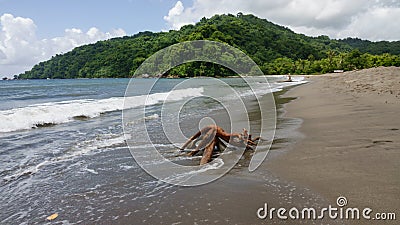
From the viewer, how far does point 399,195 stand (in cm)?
319

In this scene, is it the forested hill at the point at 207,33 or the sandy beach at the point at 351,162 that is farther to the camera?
the forested hill at the point at 207,33

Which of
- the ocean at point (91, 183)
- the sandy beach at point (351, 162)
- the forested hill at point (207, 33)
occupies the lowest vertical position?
the ocean at point (91, 183)

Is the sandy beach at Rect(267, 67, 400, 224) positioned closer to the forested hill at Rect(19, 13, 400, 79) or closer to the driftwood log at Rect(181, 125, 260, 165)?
the driftwood log at Rect(181, 125, 260, 165)

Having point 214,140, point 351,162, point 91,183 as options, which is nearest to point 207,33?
point 214,140

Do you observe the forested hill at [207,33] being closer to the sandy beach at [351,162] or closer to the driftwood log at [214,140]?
the sandy beach at [351,162]

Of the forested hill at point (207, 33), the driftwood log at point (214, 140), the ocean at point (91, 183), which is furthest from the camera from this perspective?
the forested hill at point (207, 33)

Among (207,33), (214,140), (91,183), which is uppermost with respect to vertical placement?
(207,33)

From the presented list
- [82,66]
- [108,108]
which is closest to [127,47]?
[82,66]

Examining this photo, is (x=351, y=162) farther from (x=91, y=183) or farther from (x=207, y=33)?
(x=207, y=33)

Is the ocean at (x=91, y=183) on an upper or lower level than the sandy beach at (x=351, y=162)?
lower

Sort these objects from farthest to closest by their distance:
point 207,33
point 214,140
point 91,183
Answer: point 207,33 → point 214,140 → point 91,183

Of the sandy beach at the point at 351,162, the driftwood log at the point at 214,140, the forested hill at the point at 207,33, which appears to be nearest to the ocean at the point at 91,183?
the driftwood log at the point at 214,140

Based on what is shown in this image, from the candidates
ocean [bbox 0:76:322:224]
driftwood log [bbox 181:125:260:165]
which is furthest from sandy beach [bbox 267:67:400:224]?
driftwood log [bbox 181:125:260:165]

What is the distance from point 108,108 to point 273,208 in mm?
14591
